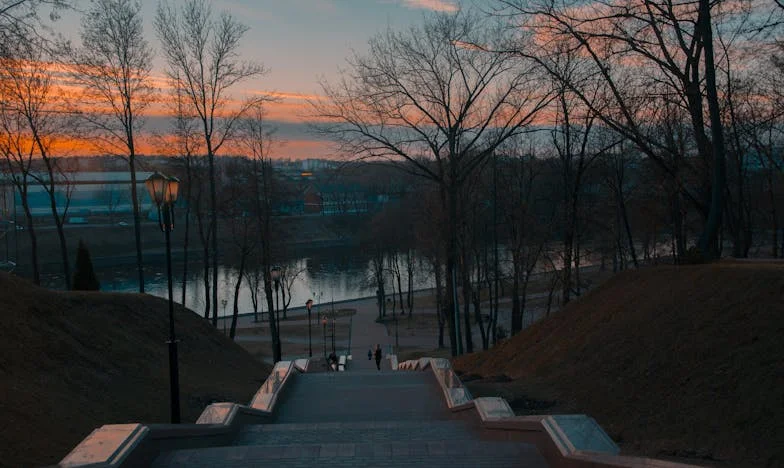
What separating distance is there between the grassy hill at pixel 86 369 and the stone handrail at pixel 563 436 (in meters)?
3.86

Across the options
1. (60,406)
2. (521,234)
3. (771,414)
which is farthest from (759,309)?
(521,234)

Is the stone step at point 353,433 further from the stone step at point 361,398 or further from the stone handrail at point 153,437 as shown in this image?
the stone step at point 361,398

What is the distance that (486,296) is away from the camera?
170 ft

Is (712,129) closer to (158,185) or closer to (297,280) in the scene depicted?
(158,185)

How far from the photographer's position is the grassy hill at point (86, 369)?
727 centimetres

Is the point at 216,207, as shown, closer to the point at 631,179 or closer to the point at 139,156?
the point at 139,156

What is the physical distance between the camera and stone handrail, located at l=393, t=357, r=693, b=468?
187 inches

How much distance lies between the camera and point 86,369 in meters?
10.4

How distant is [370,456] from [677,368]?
165 inches

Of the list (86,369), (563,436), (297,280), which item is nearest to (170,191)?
(86,369)

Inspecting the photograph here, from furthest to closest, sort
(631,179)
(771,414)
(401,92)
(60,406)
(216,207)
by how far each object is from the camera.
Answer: (631,179), (216,207), (401,92), (60,406), (771,414)

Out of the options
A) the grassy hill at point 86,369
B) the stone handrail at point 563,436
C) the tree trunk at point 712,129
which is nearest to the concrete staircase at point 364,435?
the stone handrail at point 563,436

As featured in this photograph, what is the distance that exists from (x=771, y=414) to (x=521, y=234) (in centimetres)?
1815

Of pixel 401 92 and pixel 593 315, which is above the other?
pixel 401 92
